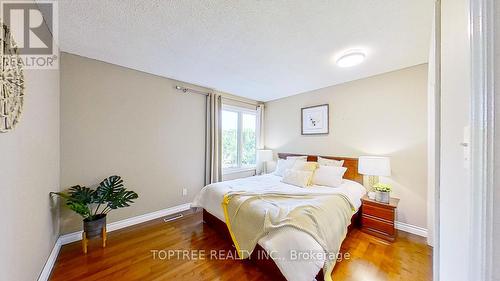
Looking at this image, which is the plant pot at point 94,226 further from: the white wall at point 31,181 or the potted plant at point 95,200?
the white wall at point 31,181

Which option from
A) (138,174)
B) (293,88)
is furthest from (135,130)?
(293,88)

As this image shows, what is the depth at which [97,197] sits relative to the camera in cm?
222

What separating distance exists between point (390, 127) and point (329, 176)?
118cm

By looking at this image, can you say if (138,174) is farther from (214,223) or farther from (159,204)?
(214,223)

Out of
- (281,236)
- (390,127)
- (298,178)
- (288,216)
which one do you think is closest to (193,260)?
(281,236)

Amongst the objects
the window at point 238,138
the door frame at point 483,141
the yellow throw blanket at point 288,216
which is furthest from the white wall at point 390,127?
the door frame at point 483,141

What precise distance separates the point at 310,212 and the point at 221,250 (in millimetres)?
1146

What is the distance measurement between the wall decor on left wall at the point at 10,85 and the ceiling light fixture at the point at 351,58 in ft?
9.63

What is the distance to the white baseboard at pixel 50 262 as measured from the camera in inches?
63.8

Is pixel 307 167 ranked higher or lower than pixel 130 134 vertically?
lower

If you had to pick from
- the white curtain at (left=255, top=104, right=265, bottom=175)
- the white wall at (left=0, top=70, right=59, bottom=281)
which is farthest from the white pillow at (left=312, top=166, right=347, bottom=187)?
the white wall at (left=0, top=70, right=59, bottom=281)

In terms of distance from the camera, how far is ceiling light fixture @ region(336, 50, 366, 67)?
Result: 87.8 inches

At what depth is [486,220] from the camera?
1.45ft

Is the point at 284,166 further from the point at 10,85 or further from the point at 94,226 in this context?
the point at 10,85
